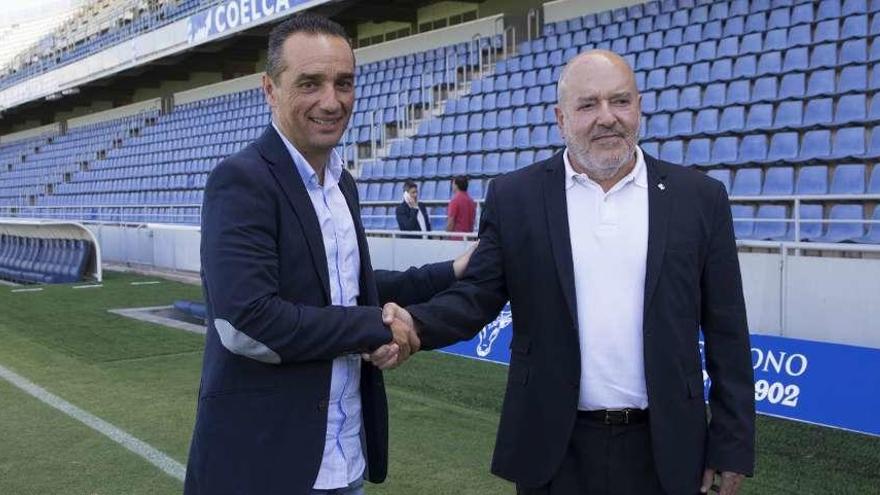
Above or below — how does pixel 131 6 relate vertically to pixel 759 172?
above

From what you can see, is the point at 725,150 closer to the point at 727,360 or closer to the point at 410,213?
the point at 410,213

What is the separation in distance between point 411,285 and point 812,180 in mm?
6631

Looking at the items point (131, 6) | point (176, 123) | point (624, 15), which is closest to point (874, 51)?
point (624, 15)

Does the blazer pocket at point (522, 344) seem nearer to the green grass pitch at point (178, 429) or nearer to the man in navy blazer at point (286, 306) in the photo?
the man in navy blazer at point (286, 306)

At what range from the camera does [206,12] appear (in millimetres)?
22438

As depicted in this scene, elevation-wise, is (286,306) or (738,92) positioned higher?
(738,92)

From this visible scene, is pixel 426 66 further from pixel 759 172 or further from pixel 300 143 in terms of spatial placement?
pixel 300 143

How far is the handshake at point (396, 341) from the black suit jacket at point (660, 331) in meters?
0.10

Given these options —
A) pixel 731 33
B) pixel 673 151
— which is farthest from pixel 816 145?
pixel 731 33

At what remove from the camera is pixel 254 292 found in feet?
5.64

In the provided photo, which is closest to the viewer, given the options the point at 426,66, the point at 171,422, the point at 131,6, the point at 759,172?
the point at 171,422

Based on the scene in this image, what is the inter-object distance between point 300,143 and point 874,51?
28.7 ft

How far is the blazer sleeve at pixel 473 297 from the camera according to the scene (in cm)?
222

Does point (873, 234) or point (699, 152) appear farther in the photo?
point (699, 152)
